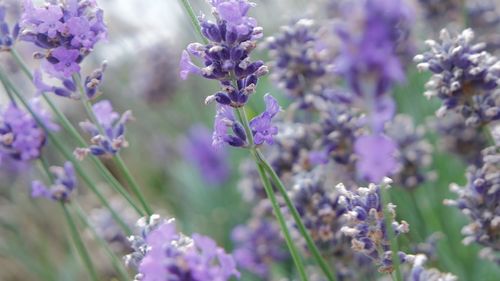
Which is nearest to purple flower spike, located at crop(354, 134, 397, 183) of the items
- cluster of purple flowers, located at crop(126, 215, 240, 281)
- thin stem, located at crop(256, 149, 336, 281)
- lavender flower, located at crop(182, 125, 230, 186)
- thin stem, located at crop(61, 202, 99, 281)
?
cluster of purple flowers, located at crop(126, 215, 240, 281)

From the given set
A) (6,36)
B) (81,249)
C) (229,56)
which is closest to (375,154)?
(229,56)

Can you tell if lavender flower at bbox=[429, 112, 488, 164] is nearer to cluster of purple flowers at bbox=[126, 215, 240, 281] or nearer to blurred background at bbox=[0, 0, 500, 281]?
blurred background at bbox=[0, 0, 500, 281]

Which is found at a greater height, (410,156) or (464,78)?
(410,156)

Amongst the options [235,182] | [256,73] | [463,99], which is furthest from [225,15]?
[235,182]

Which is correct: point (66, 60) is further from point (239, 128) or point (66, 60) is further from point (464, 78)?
point (464, 78)

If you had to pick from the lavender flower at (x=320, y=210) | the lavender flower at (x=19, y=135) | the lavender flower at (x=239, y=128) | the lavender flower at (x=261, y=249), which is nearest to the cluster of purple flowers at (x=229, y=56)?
the lavender flower at (x=239, y=128)

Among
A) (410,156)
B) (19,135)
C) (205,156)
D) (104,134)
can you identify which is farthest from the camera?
(205,156)

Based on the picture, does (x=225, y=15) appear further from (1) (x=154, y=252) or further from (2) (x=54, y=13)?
(1) (x=154, y=252)

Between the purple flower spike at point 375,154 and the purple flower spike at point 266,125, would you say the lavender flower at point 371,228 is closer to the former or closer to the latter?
the purple flower spike at point 266,125
